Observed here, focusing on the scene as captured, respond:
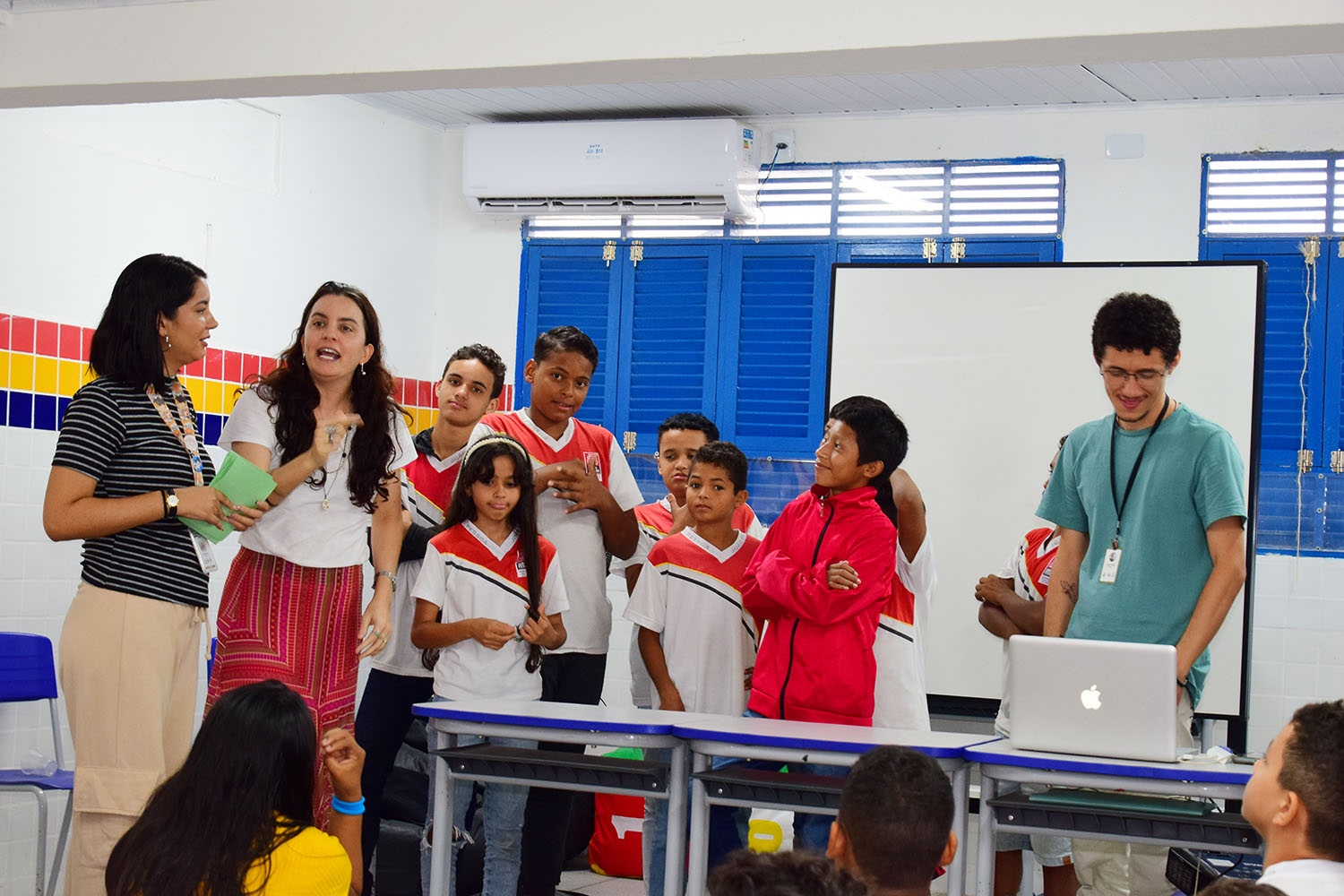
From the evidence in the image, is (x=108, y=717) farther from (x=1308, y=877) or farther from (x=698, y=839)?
(x=1308, y=877)

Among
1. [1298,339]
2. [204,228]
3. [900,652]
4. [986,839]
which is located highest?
[204,228]

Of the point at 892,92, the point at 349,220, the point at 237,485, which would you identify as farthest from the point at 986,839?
the point at 349,220

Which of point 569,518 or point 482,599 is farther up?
point 569,518

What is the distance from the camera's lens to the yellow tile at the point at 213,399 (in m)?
4.96

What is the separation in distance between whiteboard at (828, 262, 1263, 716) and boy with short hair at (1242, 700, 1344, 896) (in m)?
3.04

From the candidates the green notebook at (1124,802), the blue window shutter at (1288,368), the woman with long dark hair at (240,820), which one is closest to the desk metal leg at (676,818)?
the green notebook at (1124,802)

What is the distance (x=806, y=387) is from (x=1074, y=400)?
1.25 meters

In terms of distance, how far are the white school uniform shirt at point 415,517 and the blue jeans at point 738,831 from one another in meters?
0.87

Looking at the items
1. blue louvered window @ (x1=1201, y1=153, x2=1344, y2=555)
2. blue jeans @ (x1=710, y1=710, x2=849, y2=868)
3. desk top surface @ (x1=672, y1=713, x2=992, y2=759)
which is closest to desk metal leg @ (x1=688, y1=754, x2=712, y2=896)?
desk top surface @ (x1=672, y1=713, x2=992, y2=759)

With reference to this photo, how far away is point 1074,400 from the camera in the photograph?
16.2 feet

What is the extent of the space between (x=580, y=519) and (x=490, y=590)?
392 mm

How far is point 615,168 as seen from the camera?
19.2ft

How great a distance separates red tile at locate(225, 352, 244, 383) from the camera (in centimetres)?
507

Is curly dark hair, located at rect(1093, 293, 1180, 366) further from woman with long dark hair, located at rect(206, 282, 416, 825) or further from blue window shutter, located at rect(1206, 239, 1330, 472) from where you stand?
blue window shutter, located at rect(1206, 239, 1330, 472)
